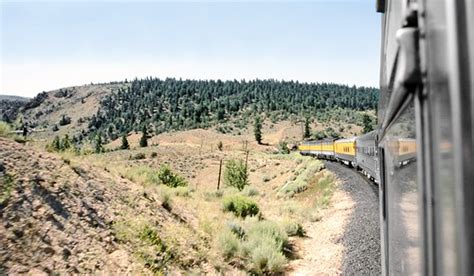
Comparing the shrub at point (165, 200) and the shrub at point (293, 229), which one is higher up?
the shrub at point (165, 200)

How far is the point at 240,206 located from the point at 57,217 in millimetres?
9379

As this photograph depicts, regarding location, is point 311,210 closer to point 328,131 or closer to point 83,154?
point 83,154

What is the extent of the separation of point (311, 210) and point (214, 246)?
28.2 ft

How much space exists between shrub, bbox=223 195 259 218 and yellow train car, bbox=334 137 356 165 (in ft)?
48.7

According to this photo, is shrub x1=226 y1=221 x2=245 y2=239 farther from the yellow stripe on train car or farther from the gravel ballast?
the yellow stripe on train car

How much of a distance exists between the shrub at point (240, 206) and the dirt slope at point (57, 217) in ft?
15.8

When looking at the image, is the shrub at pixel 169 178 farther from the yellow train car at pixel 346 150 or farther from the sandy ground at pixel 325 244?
the yellow train car at pixel 346 150

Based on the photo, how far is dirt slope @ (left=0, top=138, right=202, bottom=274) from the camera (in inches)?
316

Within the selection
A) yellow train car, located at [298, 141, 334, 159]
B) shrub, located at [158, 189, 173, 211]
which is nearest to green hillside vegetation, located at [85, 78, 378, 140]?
yellow train car, located at [298, 141, 334, 159]

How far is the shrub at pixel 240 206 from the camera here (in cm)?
1783

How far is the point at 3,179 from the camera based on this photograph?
9586 mm

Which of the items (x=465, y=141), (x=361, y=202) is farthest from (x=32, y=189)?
(x=361, y=202)

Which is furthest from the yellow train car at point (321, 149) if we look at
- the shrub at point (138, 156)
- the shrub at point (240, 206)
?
the shrub at point (138, 156)

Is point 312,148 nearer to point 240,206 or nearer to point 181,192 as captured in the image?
point 181,192
